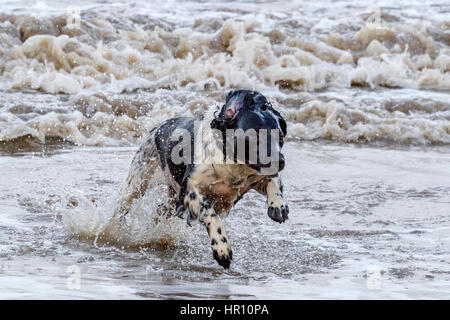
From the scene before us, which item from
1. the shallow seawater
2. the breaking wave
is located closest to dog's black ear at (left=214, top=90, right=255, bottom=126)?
the shallow seawater

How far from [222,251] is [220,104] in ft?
3.36

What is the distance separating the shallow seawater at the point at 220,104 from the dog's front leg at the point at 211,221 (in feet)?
0.61

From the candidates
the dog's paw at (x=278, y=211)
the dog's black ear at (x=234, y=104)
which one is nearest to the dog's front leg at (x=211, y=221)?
the dog's paw at (x=278, y=211)

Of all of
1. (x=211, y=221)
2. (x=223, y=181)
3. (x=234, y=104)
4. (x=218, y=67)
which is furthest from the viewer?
(x=218, y=67)

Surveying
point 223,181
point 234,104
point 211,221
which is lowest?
point 211,221

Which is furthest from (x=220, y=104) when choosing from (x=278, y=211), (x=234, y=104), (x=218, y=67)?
(x=218, y=67)

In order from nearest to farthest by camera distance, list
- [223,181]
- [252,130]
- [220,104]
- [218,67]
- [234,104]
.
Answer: [252,130], [234,104], [223,181], [220,104], [218,67]

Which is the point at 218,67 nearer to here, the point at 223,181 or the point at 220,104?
the point at 220,104

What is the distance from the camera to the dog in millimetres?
5051

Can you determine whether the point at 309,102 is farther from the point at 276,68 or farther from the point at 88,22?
the point at 88,22

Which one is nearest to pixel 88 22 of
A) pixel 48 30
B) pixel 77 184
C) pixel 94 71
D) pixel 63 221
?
pixel 48 30

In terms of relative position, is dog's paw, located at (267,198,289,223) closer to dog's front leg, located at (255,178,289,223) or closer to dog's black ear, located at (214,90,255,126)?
dog's front leg, located at (255,178,289,223)

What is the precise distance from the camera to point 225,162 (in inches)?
206

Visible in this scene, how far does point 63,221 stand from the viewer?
6559mm
